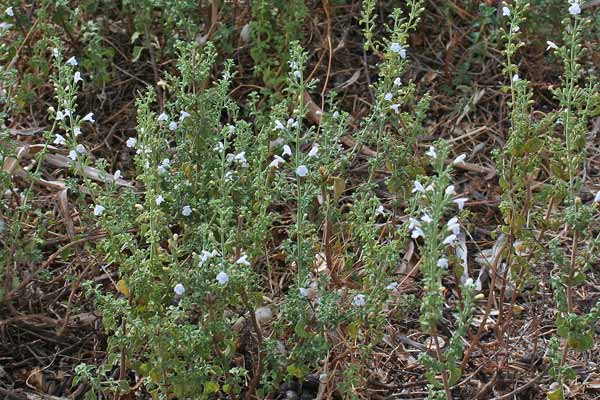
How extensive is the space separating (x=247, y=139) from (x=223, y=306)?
68 cm

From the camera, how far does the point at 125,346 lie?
3.03 meters

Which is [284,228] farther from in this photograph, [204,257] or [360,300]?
[204,257]

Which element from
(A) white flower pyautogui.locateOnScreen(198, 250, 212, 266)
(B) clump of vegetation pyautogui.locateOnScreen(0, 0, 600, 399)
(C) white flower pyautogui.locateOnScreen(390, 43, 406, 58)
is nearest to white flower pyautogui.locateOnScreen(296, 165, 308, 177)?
(B) clump of vegetation pyautogui.locateOnScreen(0, 0, 600, 399)

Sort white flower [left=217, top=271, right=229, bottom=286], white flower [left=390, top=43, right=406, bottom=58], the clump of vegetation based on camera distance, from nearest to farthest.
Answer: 1. white flower [left=217, top=271, right=229, bottom=286]
2. the clump of vegetation
3. white flower [left=390, top=43, right=406, bottom=58]

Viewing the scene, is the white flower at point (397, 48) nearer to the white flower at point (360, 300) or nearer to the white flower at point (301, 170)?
the white flower at point (301, 170)

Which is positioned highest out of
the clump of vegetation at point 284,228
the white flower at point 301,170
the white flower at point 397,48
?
the white flower at point 397,48

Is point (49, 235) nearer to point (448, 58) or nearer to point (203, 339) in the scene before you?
point (203, 339)

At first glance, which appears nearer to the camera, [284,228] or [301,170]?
[301,170]

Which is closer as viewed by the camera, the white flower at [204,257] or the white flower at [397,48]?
the white flower at [204,257]

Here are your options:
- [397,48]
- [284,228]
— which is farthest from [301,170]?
[284,228]

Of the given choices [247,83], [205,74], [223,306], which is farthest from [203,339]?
[247,83]

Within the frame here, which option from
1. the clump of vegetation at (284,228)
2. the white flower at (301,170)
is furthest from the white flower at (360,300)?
the white flower at (301,170)

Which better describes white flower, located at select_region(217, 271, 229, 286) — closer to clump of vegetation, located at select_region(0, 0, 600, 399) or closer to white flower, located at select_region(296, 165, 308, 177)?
clump of vegetation, located at select_region(0, 0, 600, 399)

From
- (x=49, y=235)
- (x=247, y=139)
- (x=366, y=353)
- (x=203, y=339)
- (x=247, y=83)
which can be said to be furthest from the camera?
(x=247, y=83)
